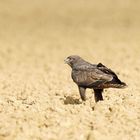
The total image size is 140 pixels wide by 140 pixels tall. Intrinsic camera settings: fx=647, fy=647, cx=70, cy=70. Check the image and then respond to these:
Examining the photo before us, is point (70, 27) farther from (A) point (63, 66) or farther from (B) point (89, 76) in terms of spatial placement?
(B) point (89, 76)

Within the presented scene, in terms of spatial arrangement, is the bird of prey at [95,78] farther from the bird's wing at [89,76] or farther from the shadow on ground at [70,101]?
the shadow on ground at [70,101]

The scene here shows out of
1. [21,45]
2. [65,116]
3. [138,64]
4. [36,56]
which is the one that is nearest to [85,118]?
[65,116]

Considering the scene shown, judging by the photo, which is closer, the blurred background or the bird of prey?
the bird of prey

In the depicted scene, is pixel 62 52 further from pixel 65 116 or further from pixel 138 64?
pixel 65 116

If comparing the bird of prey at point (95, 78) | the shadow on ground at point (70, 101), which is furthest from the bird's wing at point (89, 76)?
the shadow on ground at point (70, 101)

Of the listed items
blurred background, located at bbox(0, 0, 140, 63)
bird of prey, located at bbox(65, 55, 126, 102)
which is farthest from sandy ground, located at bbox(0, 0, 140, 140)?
bird of prey, located at bbox(65, 55, 126, 102)

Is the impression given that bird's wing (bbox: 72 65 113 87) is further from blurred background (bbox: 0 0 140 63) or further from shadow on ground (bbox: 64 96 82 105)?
blurred background (bbox: 0 0 140 63)

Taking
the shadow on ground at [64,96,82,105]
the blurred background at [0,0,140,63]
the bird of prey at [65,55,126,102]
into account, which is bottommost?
the shadow on ground at [64,96,82,105]

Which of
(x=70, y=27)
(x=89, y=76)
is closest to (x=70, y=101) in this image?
(x=89, y=76)
